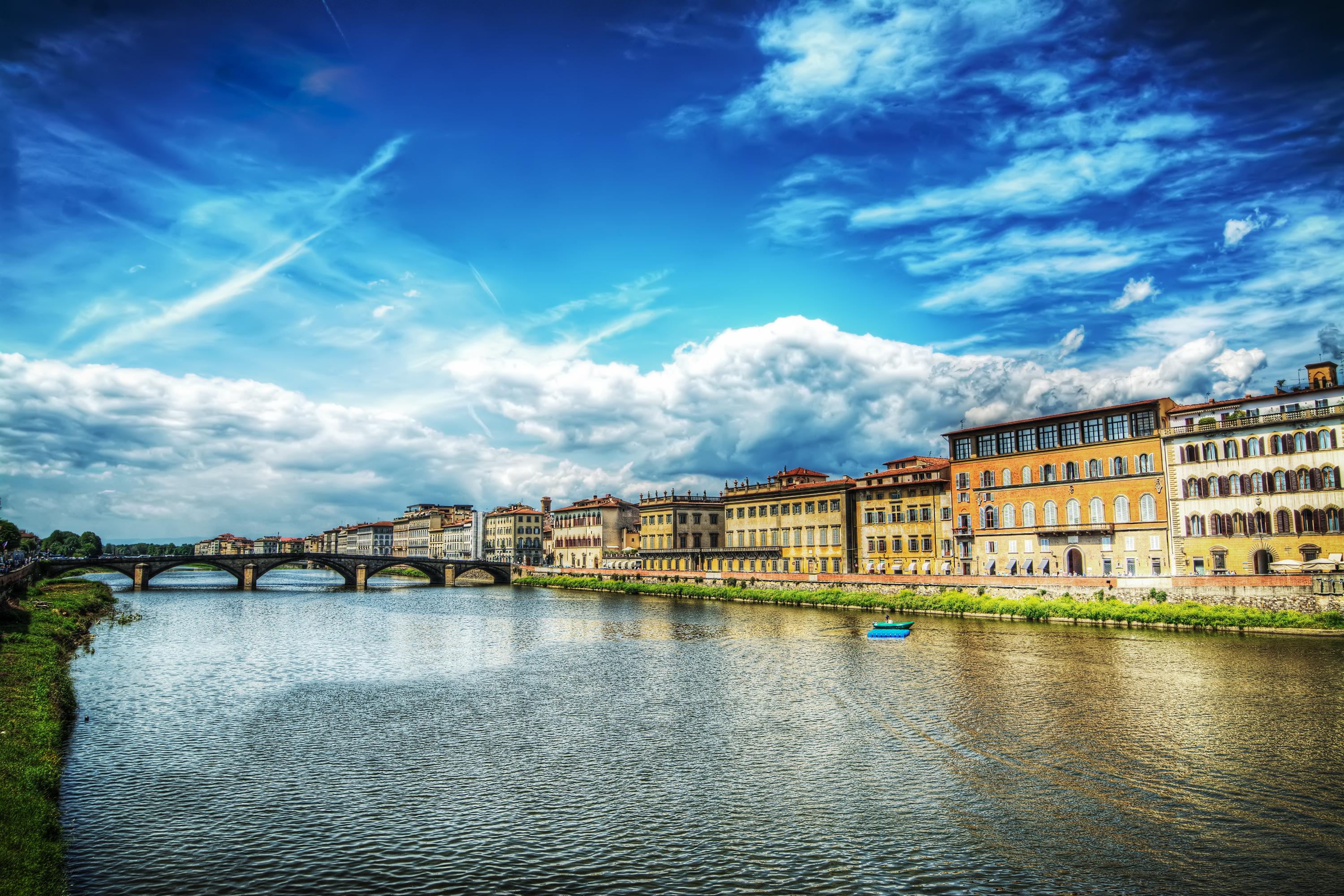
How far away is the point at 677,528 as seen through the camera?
4830 inches

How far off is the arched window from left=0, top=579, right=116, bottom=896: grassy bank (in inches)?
2785

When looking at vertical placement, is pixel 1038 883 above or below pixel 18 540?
below

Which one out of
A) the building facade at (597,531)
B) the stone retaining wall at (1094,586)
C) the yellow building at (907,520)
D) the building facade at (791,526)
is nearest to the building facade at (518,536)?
the building facade at (597,531)

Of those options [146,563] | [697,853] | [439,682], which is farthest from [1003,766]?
[146,563]

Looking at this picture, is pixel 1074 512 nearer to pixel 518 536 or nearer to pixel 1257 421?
pixel 1257 421

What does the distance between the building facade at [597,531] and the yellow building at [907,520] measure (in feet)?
170

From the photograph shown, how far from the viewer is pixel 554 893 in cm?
1642

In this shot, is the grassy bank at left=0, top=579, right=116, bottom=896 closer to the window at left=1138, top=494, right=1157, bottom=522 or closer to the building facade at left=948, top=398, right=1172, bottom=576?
the building facade at left=948, top=398, right=1172, bottom=576

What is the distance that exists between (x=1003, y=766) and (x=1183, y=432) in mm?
52111

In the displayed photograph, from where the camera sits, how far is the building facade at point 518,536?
181500mm

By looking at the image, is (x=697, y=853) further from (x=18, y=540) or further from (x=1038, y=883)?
(x=18, y=540)

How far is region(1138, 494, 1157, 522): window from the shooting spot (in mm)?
67750

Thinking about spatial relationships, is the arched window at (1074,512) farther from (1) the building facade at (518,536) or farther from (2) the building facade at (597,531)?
(1) the building facade at (518,536)

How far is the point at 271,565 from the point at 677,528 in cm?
5956
